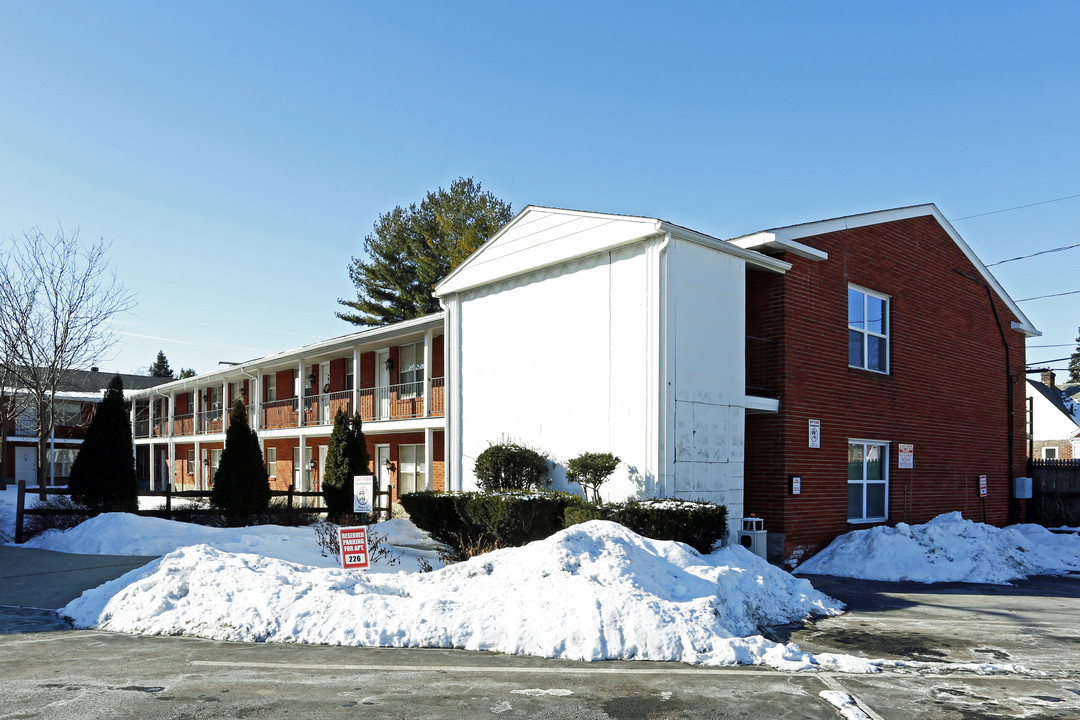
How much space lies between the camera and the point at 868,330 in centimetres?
1675

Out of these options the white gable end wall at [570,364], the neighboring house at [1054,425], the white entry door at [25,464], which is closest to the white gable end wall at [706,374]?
the white gable end wall at [570,364]

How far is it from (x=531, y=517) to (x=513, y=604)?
4068mm

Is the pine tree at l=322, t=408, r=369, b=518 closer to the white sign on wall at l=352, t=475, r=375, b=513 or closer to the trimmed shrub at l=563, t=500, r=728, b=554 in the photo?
the white sign on wall at l=352, t=475, r=375, b=513

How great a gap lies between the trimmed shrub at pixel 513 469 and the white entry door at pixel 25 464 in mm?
38656

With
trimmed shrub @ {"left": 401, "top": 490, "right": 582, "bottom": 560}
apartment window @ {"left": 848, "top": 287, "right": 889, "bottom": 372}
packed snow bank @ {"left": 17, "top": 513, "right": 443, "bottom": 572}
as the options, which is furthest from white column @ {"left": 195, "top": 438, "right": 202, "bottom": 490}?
apartment window @ {"left": 848, "top": 287, "right": 889, "bottom": 372}

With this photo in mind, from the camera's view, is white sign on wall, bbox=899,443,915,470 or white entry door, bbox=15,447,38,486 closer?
white sign on wall, bbox=899,443,915,470

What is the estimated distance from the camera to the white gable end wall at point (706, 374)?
13078mm

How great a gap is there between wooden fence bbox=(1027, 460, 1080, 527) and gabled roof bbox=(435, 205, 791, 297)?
12380mm

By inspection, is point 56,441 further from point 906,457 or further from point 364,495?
point 906,457

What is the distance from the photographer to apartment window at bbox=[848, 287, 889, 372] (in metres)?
16.4

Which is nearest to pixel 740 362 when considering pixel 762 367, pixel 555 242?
pixel 762 367

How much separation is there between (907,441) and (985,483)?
160 inches

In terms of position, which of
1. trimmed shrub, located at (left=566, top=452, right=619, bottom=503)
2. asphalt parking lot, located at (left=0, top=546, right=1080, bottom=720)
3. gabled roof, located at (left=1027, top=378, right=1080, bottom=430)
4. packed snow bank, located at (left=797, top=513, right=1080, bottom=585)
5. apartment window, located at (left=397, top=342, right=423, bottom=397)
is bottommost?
packed snow bank, located at (left=797, top=513, right=1080, bottom=585)

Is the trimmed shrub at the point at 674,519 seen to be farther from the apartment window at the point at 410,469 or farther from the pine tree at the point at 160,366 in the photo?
the pine tree at the point at 160,366
